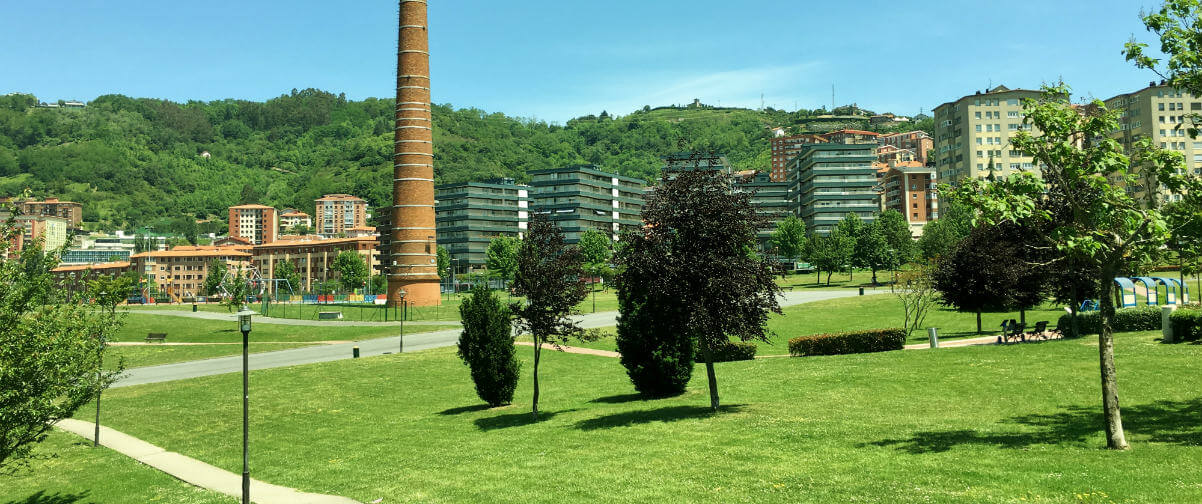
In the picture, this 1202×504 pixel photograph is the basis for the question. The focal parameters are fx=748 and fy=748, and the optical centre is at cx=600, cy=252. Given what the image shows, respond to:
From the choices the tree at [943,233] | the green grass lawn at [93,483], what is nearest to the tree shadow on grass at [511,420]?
the green grass lawn at [93,483]

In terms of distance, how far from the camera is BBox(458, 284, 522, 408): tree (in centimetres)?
2488

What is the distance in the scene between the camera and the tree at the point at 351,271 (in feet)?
446

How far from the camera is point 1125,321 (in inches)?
1195

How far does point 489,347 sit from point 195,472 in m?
9.12

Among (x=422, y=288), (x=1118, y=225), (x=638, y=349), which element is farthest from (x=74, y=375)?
(x=422, y=288)

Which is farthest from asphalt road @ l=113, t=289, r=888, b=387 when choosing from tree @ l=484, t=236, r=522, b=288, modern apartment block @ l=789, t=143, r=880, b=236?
modern apartment block @ l=789, t=143, r=880, b=236

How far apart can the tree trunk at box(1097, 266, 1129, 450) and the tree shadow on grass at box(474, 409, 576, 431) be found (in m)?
13.8

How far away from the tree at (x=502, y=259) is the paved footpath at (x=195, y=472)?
77.1 meters

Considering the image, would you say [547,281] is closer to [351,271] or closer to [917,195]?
[351,271]

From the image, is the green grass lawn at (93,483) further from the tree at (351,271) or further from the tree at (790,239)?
the tree at (351,271)

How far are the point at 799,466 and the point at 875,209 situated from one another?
181 metres

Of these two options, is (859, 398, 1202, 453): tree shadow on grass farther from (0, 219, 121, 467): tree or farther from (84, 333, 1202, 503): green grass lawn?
(0, 219, 121, 467): tree

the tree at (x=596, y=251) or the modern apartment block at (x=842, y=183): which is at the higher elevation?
the modern apartment block at (x=842, y=183)

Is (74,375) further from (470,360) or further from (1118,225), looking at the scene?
(1118,225)
